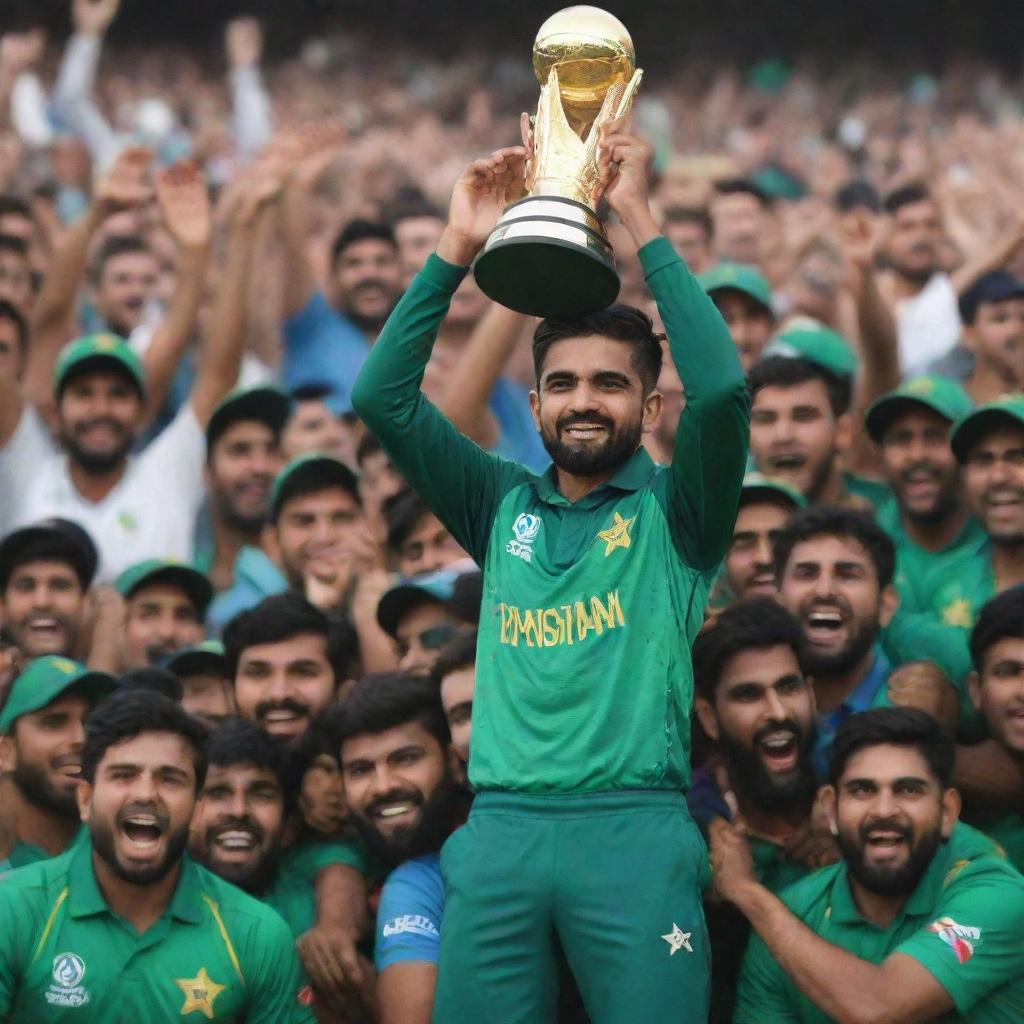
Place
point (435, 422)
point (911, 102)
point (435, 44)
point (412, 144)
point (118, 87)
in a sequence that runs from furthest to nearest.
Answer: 1. point (435, 44)
2. point (911, 102)
3. point (118, 87)
4. point (412, 144)
5. point (435, 422)

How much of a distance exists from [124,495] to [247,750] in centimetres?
199

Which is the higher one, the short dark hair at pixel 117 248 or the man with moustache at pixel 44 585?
the short dark hair at pixel 117 248

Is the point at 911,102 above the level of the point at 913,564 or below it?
above

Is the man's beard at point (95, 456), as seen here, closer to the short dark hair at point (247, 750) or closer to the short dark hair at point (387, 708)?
the short dark hair at point (247, 750)

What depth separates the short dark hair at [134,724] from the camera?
18.5 feet

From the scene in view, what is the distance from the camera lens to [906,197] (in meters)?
9.41

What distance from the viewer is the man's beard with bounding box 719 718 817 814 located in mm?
5828

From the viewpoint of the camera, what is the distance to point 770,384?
23.8ft

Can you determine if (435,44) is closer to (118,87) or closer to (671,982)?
(118,87)

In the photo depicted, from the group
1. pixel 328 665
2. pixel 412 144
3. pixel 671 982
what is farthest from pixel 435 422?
pixel 412 144

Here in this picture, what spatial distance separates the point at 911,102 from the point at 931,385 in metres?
9.86

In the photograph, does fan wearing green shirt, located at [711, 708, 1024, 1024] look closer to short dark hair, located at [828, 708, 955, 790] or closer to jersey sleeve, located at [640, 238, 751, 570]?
short dark hair, located at [828, 708, 955, 790]

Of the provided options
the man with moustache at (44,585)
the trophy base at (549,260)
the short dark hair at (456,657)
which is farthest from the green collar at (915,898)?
the man with moustache at (44,585)

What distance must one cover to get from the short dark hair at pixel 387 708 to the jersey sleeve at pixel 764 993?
41.3 inches
